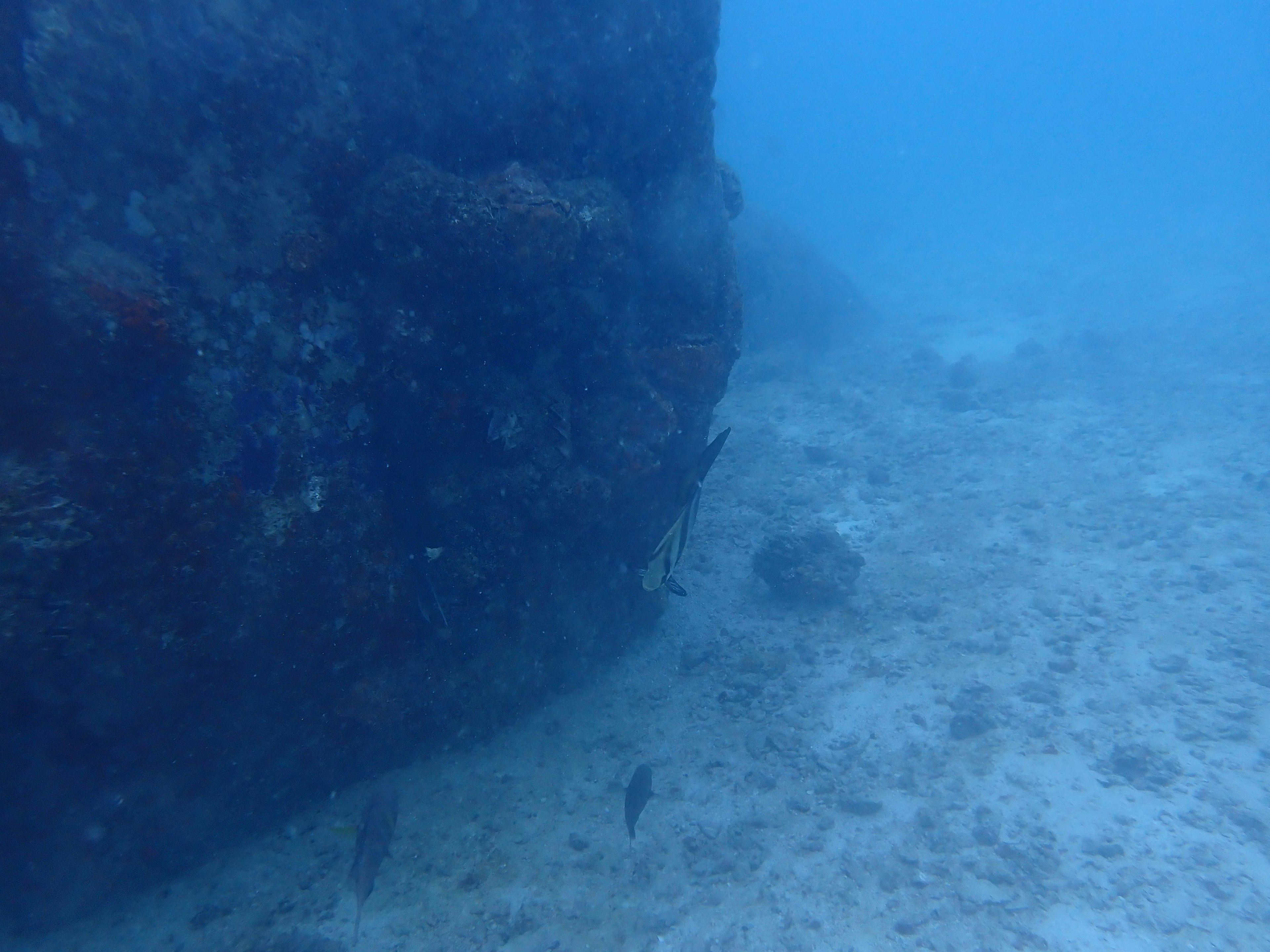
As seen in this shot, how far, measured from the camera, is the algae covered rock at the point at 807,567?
9.05 metres

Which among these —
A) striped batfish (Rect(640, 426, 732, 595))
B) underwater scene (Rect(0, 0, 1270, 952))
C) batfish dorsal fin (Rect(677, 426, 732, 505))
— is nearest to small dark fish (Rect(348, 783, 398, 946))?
underwater scene (Rect(0, 0, 1270, 952))

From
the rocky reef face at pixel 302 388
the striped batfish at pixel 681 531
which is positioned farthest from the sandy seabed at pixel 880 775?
the striped batfish at pixel 681 531

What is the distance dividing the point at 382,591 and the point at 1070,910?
265 inches

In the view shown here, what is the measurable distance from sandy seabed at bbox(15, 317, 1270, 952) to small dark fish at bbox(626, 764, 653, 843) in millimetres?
646

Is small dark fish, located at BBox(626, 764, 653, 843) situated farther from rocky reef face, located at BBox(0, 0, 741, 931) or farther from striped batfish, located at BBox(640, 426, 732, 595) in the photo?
striped batfish, located at BBox(640, 426, 732, 595)

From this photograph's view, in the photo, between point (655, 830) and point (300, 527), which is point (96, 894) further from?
point (655, 830)

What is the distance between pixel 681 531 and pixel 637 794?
290 centimetres

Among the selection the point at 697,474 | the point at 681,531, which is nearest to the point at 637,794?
the point at 681,531

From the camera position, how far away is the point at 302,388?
4992 mm

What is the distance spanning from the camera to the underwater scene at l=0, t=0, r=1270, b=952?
4.12 metres

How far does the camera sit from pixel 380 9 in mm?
5223

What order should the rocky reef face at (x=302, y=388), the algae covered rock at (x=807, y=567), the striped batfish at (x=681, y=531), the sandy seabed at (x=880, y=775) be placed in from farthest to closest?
the algae covered rock at (x=807, y=567)
the sandy seabed at (x=880, y=775)
the rocky reef face at (x=302, y=388)
the striped batfish at (x=681, y=531)

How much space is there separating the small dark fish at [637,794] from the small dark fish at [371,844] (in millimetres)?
2025

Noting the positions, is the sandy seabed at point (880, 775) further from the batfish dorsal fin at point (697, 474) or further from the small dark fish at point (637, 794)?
the batfish dorsal fin at point (697, 474)
